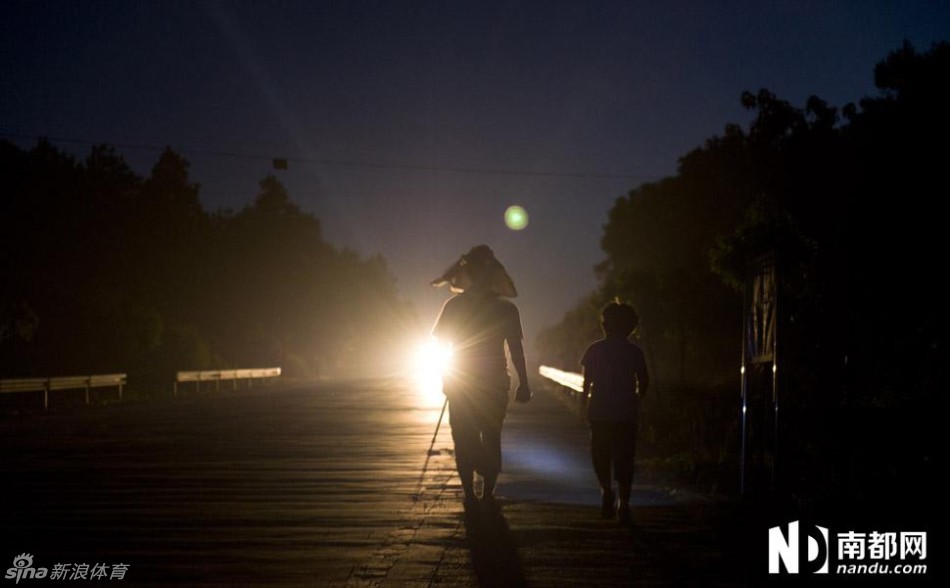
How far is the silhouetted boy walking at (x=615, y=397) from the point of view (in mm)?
10156

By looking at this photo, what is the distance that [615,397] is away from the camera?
10172mm

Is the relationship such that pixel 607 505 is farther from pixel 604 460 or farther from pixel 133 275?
pixel 133 275

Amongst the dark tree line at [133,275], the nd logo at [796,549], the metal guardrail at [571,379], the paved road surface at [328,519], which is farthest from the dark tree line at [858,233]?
the dark tree line at [133,275]

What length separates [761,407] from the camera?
10.7 meters

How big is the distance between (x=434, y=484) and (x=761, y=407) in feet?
12.7

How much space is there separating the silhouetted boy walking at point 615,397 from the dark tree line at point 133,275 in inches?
1279

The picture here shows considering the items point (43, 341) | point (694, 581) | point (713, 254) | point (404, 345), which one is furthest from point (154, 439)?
point (404, 345)

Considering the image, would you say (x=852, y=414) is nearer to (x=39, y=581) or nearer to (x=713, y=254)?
(x=39, y=581)

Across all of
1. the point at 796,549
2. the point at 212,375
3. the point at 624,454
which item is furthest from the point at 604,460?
the point at 212,375

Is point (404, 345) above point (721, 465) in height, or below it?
above

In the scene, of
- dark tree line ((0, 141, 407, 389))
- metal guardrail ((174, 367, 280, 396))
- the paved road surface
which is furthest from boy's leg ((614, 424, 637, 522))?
metal guardrail ((174, 367, 280, 396))

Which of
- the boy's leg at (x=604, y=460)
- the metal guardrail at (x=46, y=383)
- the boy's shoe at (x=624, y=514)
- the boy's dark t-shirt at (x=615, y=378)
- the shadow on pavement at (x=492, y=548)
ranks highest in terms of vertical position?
the metal guardrail at (x=46, y=383)

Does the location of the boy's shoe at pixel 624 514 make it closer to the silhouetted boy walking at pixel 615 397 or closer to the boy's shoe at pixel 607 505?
the silhouetted boy walking at pixel 615 397

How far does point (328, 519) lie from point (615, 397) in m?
2.58
